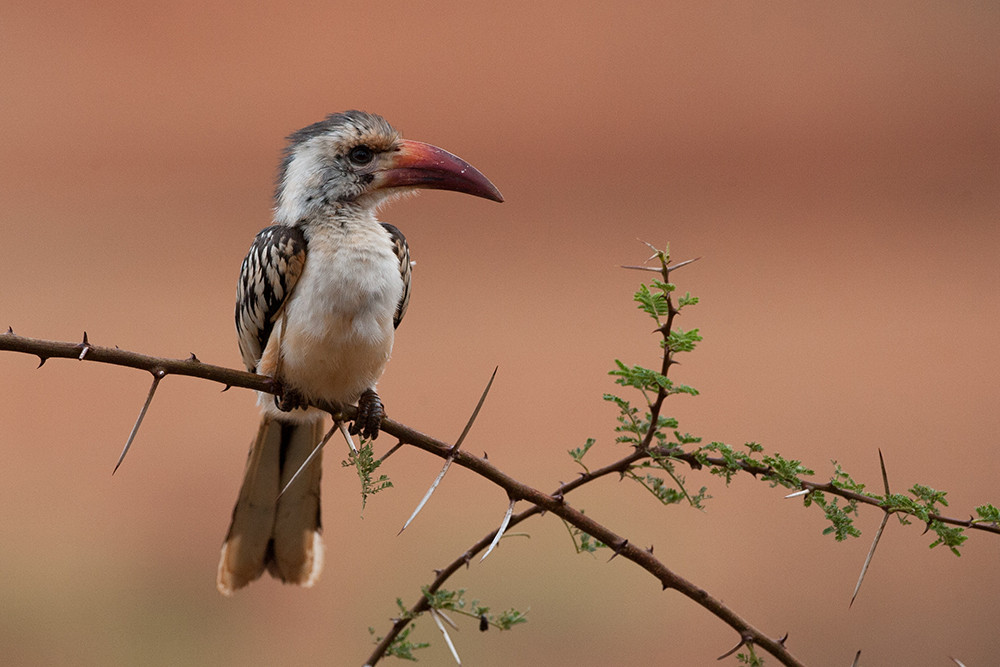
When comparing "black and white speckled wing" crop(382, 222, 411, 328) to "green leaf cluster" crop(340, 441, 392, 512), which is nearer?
"green leaf cluster" crop(340, 441, 392, 512)

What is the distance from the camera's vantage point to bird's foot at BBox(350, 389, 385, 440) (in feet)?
5.51

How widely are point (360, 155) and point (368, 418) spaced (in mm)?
512

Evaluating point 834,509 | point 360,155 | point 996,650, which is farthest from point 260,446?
point 996,650

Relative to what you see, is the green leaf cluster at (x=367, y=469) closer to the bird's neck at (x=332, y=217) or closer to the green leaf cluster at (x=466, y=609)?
the green leaf cluster at (x=466, y=609)

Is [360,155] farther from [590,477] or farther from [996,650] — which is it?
[996,650]

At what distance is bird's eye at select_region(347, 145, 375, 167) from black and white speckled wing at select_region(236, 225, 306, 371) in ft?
0.62

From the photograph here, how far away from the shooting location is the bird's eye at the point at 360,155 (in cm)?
185

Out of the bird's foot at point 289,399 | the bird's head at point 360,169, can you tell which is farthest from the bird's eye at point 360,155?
the bird's foot at point 289,399

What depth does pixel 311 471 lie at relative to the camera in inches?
75.2

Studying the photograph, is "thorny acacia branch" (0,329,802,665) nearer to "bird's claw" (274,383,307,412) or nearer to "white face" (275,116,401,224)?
"bird's claw" (274,383,307,412)

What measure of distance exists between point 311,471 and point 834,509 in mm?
1017

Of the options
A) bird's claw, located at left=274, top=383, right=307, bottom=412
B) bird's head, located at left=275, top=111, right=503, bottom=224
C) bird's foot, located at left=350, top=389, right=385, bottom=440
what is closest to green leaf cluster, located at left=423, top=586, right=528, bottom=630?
bird's foot, located at left=350, top=389, right=385, bottom=440

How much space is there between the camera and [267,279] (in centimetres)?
173

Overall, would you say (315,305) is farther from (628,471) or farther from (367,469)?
(628,471)
